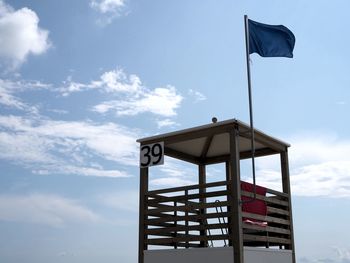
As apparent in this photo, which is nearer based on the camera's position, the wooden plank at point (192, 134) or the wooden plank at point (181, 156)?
the wooden plank at point (192, 134)

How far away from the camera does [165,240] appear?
11.6 metres

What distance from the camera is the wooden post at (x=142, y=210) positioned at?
11781mm

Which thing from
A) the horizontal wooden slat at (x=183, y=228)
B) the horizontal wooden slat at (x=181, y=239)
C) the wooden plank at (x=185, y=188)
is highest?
the wooden plank at (x=185, y=188)

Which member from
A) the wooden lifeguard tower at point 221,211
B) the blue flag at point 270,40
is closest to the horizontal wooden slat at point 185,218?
the wooden lifeguard tower at point 221,211

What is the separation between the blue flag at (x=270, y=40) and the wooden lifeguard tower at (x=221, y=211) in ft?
6.78

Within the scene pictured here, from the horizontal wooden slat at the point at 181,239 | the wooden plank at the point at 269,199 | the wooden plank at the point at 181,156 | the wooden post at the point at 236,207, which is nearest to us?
the wooden post at the point at 236,207

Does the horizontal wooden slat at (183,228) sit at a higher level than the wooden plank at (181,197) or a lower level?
lower

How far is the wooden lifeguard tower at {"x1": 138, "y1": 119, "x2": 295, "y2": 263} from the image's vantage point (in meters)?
10.5

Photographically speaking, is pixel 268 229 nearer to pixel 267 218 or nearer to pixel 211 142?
pixel 267 218

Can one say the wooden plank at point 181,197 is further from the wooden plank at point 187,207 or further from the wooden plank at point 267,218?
the wooden plank at point 267,218

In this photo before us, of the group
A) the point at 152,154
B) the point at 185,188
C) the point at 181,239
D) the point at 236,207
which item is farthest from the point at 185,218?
the point at 152,154

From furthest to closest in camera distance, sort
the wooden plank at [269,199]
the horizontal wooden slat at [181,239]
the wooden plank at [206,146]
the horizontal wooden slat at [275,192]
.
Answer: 1. the wooden plank at [206,146]
2. the horizontal wooden slat at [275,192]
3. the wooden plank at [269,199]
4. the horizontal wooden slat at [181,239]

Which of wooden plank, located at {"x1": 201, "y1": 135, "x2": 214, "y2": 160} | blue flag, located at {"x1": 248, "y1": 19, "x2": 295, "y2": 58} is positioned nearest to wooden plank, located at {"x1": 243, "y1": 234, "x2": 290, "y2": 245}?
wooden plank, located at {"x1": 201, "y1": 135, "x2": 214, "y2": 160}

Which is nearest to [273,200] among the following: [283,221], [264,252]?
[283,221]
